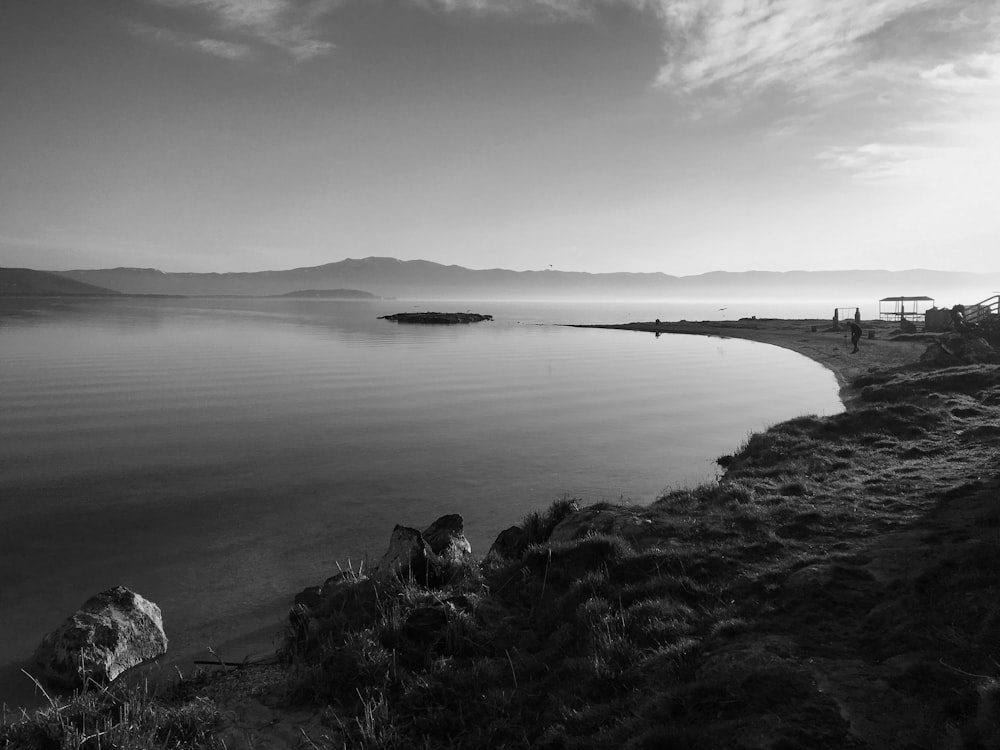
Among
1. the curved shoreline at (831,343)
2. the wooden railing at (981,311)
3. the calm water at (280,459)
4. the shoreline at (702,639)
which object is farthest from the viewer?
the wooden railing at (981,311)

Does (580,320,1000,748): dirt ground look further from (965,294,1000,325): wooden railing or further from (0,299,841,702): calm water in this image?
(965,294,1000,325): wooden railing

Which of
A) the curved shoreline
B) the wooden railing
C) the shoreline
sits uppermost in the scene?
Result: the wooden railing

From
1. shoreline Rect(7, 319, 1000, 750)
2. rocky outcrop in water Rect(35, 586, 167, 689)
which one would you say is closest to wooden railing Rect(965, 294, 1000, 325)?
shoreline Rect(7, 319, 1000, 750)

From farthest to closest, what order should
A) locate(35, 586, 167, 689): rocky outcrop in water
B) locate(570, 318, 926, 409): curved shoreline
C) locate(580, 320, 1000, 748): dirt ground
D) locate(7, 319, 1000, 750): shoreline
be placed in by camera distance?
locate(570, 318, 926, 409): curved shoreline → locate(35, 586, 167, 689): rocky outcrop in water → locate(7, 319, 1000, 750): shoreline → locate(580, 320, 1000, 748): dirt ground

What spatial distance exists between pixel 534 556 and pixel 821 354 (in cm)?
5241

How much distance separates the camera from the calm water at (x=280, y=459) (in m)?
11.3

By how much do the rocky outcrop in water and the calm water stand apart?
483mm

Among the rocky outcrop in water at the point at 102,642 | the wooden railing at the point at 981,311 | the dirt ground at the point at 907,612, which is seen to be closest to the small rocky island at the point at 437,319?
the wooden railing at the point at 981,311

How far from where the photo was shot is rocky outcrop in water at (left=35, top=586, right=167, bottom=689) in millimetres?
7867

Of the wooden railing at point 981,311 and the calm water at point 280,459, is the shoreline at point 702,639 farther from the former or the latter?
the wooden railing at point 981,311

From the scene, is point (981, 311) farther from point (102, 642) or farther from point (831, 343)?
point (102, 642)

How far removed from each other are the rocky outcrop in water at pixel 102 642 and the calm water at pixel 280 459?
0.48m

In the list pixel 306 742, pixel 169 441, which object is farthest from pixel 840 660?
pixel 169 441

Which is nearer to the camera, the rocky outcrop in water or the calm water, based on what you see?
the rocky outcrop in water
